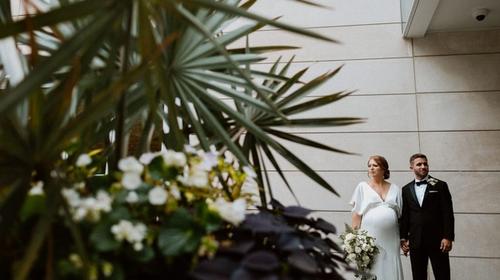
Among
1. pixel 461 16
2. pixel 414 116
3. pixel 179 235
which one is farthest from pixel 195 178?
pixel 461 16

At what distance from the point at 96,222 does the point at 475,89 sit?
6347mm

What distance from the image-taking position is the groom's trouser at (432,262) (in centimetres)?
485

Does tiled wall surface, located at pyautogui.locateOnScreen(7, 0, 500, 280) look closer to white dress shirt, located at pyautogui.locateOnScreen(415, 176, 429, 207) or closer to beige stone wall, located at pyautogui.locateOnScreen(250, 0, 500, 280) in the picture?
beige stone wall, located at pyautogui.locateOnScreen(250, 0, 500, 280)

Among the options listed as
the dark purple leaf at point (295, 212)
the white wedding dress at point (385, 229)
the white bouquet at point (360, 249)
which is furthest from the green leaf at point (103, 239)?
the white wedding dress at point (385, 229)

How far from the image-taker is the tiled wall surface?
5.90m

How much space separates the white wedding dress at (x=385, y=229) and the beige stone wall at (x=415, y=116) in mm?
996

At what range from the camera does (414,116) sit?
6.29 meters

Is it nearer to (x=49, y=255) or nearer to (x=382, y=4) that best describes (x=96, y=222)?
(x=49, y=255)

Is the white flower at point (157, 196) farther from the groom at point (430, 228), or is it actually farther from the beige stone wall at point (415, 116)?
the beige stone wall at point (415, 116)

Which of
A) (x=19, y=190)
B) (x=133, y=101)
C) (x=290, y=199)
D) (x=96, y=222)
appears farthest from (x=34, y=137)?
(x=290, y=199)

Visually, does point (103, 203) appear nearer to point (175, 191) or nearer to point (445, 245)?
point (175, 191)

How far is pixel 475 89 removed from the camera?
6207mm

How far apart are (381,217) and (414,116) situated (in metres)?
1.97

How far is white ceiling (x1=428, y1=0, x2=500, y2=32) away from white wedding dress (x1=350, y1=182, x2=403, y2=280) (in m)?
2.46
